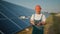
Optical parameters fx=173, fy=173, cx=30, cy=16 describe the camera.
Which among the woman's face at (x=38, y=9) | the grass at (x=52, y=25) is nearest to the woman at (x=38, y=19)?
the woman's face at (x=38, y=9)

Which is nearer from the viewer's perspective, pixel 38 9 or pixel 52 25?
pixel 38 9

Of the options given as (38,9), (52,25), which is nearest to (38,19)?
(38,9)

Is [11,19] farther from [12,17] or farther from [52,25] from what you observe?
[52,25]

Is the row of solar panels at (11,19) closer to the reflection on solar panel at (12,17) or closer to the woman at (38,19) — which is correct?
the reflection on solar panel at (12,17)

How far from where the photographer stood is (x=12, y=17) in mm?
2875

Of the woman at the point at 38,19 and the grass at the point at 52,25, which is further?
the grass at the point at 52,25

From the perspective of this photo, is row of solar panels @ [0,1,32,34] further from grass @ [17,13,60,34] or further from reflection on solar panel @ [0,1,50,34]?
grass @ [17,13,60,34]

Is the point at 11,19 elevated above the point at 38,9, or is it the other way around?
the point at 38,9

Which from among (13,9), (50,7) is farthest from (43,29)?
(13,9)

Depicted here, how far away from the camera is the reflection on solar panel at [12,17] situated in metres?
2.84

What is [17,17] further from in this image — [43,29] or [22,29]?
[43,29]

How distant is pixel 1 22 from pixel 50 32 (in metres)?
0.85

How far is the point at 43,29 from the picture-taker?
2814mm

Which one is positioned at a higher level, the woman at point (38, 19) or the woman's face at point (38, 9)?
the woman's face at point (38, 9)
